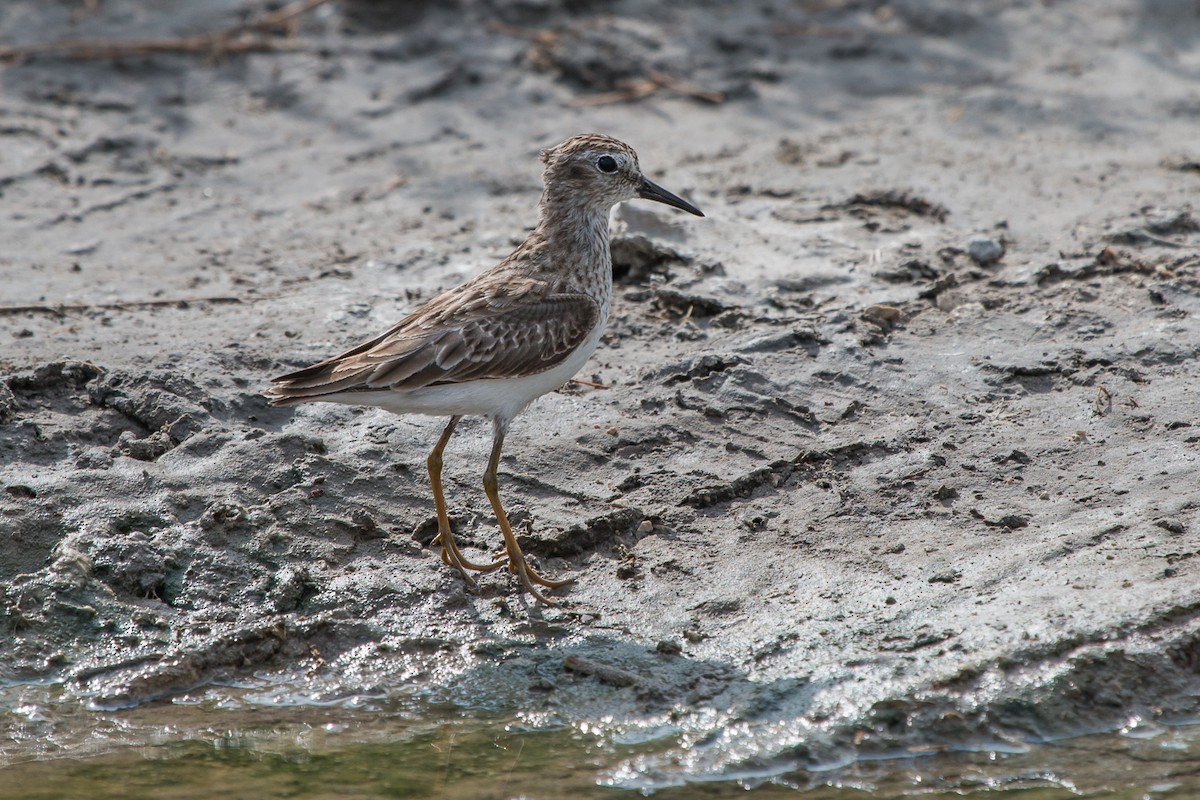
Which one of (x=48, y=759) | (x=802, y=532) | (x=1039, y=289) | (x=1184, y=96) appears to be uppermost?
(x=1184, y=96)

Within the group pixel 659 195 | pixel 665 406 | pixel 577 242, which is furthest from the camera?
pixel 659 195

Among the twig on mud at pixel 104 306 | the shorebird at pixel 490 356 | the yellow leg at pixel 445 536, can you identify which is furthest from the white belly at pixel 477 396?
the twig on mud at pixel 104 306

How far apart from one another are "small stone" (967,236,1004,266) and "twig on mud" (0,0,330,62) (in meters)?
6.12

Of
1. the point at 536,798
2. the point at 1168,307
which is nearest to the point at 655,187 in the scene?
the point at 1168,307

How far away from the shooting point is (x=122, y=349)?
777 centimetres

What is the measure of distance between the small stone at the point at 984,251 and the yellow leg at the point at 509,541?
3.53 m

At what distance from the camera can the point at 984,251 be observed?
8.65m

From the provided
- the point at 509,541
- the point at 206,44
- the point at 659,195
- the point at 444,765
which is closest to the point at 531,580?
the point at 509,541

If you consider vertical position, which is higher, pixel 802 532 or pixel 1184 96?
pixel 1184 96

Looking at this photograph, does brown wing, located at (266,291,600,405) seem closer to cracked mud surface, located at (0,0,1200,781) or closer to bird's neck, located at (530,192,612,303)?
bird's neck, located at (530,192,612,303)

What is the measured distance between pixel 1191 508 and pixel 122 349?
18.0 feet

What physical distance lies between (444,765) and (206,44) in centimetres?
796

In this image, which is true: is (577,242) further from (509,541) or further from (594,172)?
(509,541)

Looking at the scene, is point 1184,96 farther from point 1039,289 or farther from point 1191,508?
point 1191,508
